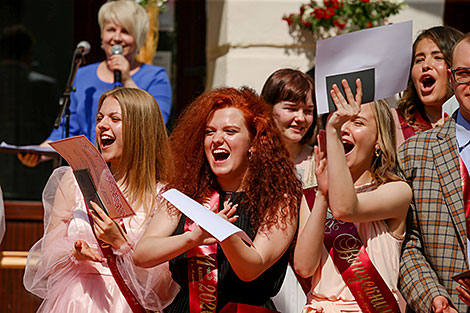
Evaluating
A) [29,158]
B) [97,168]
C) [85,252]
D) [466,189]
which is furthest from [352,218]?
[29,158]

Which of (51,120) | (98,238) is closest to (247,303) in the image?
(98,238)

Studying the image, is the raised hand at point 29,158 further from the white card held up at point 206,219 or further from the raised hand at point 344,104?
the raised hand at point 344,104

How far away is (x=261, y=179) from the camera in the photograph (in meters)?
3.28

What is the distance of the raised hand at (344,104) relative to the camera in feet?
9.97

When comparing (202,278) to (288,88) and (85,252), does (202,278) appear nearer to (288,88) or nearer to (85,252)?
(85,252)

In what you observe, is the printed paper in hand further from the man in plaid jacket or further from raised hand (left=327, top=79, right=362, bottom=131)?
the man in plaid jacket

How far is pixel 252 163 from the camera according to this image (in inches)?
131

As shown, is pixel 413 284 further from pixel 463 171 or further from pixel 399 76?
pixel 399 76

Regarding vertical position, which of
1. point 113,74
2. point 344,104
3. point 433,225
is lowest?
point 433,225

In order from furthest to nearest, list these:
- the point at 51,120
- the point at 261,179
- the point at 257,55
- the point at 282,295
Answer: the point at 51,120, the point at 257,55, the point at 282,295, the point at 261,179

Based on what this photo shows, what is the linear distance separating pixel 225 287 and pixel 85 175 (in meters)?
0.78

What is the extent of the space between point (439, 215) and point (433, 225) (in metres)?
0.05

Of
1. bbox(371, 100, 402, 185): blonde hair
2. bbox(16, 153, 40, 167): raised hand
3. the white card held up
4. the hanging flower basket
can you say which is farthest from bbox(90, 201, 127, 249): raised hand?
the hanging flower basket

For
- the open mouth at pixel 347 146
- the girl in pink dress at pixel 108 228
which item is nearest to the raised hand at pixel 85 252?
the girl in pink dress at pixel 108 228
